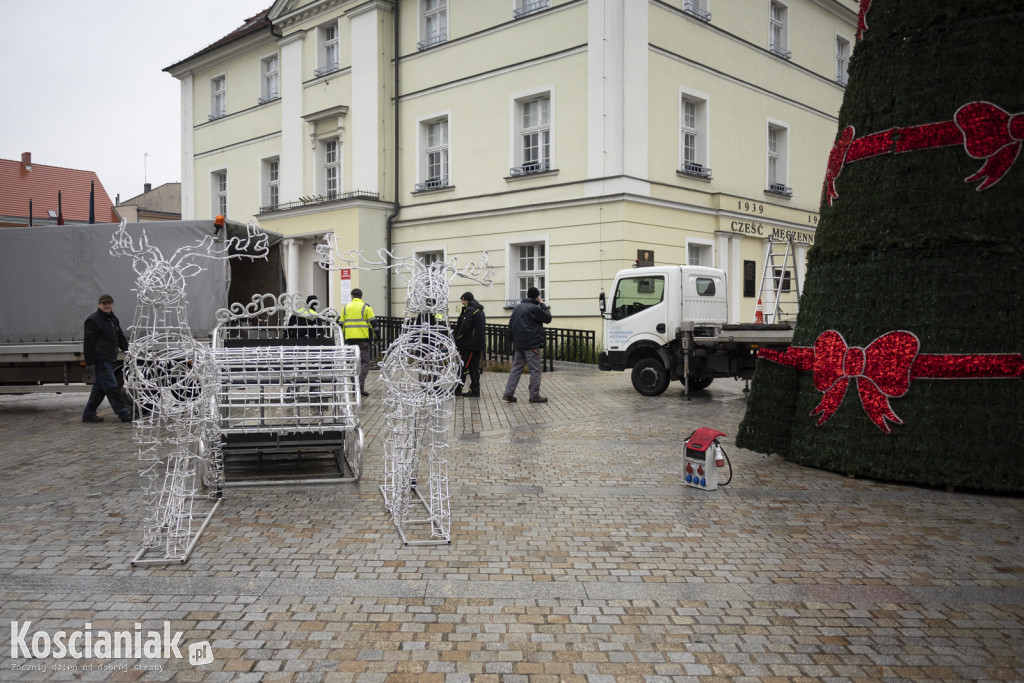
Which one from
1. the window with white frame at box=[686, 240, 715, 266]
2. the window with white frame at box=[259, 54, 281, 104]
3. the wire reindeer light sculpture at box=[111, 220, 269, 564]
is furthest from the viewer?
the window with white frame at box=[259, 54, 281, 104]

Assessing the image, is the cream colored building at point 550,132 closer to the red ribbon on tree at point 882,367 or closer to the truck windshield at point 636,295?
the truck windshield at point 636,295

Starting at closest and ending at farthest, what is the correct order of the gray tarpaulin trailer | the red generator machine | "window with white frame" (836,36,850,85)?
the red generator machine, the gray tarpaulin trailer, "window with white frame" (836,36,850,85)

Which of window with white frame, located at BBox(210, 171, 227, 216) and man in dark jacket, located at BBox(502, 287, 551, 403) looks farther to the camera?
window with white frame, located at BBox(210, 171, 227, 216)

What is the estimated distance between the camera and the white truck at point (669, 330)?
1407cm

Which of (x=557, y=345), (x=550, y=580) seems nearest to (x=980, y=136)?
(x=550, y=580)

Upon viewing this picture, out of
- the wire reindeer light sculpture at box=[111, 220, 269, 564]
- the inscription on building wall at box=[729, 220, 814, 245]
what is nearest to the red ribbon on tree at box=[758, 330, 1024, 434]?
the wire reindeer light sculpture at box=[111, 220, 269, 564]

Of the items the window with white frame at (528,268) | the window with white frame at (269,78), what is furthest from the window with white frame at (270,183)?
the window with white frame at (528,268)

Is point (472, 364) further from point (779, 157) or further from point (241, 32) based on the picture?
point (241, 32)

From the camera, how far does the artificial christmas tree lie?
23.0 ft

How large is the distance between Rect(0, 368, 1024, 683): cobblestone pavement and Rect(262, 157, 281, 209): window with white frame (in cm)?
2369

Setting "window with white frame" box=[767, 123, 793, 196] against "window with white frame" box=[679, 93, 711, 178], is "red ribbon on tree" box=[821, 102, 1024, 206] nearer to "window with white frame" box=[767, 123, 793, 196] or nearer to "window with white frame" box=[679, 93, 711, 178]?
"window with white frame" box=[679, 93, 711, 178]

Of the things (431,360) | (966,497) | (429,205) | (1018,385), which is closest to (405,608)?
(431,360)

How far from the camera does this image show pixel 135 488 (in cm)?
726

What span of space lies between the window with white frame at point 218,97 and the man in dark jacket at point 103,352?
2280cm
